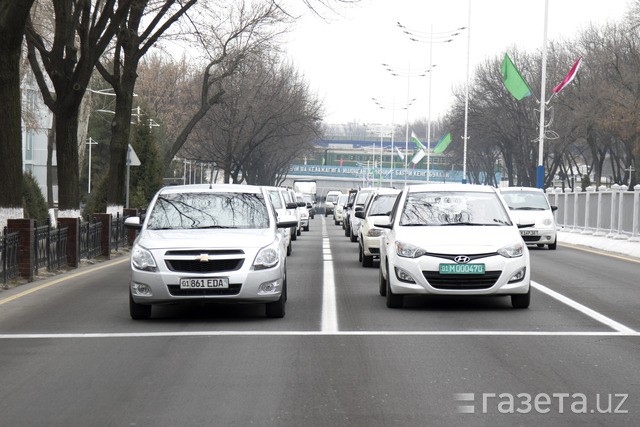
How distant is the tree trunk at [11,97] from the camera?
19.5 metres

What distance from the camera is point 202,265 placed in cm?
1288

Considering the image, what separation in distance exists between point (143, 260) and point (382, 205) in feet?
44.0

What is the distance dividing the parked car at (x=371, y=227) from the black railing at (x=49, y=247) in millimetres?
5551

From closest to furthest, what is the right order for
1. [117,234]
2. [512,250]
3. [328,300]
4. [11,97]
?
[512,250], [328,300], [11,97], [117,234]

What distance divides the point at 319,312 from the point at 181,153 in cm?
7223

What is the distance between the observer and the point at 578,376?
908cm

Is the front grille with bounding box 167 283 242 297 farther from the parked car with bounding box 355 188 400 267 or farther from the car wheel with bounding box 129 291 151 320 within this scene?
the parked car with bounding box 355 188 400 267

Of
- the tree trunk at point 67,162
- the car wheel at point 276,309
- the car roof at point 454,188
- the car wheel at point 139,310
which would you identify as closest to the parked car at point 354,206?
the tree trunk at point 67,162

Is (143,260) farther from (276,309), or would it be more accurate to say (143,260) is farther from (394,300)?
(394,300)

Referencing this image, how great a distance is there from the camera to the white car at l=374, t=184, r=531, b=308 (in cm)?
1382

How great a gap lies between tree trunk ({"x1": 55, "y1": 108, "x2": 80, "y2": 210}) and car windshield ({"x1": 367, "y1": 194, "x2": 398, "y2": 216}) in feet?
23.3

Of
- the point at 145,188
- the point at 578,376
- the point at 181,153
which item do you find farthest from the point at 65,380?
the point at 181,153

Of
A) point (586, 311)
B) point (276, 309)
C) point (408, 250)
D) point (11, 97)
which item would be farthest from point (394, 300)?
point (11, 97)

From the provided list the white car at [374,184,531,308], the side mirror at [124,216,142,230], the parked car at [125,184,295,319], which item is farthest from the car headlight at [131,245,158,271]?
the white car at [374,184,531,308]
